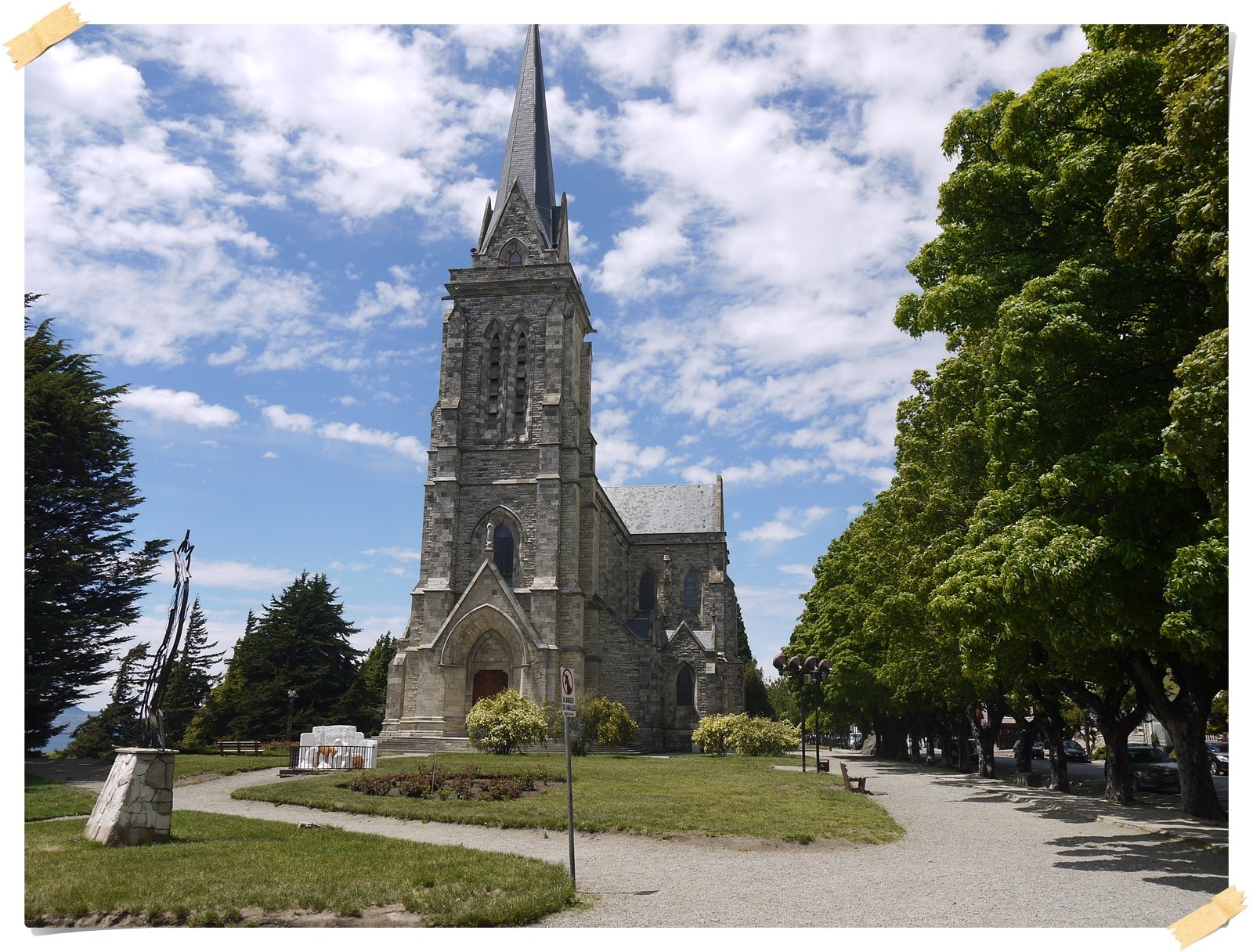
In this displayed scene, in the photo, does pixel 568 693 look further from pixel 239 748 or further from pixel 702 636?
pixel 702 636

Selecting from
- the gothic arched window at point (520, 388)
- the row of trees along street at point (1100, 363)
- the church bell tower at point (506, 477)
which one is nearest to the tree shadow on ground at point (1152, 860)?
the row of trees along street at point (1100, 363)

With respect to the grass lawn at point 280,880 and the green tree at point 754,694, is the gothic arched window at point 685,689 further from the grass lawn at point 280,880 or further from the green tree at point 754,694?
the grass lawn at point 280,880

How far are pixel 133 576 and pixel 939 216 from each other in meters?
25.1

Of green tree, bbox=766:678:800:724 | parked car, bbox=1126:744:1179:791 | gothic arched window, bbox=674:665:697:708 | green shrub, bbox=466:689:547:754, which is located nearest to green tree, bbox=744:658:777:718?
green tree, bbox=766:678:800:724

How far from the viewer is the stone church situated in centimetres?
3672

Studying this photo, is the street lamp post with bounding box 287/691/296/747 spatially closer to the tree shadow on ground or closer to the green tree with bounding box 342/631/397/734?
the green tree with bounding box 342/631/397/734

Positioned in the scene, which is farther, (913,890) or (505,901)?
(913,890)

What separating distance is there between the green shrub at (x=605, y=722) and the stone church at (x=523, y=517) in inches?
55.5

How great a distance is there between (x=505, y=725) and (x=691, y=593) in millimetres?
25914

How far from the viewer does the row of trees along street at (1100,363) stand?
7.80 metres

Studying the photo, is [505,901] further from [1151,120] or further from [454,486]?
[454,486]

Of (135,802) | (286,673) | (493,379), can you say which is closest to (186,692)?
(286,673)

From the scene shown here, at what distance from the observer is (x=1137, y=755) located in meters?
27.5

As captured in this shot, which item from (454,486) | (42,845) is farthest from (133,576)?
(42,845)
